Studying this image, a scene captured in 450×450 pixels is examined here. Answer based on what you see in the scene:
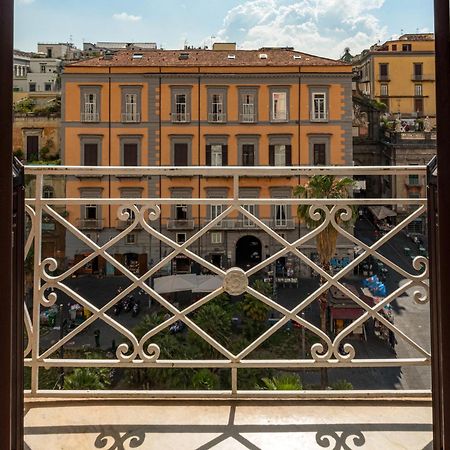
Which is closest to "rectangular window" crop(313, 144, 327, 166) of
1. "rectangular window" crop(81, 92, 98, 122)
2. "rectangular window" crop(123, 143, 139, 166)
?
"rectangular window" crop(123, 143, 139, 166)

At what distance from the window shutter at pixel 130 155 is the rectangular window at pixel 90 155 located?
2.99ft

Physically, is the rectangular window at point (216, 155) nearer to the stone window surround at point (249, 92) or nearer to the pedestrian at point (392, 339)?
the stone window surround at point (249, 92)

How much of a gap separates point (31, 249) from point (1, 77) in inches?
38.1

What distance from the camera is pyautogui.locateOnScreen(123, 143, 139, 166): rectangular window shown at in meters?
16.5

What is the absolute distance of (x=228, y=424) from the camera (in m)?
1.39

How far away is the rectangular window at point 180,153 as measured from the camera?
60.2ft

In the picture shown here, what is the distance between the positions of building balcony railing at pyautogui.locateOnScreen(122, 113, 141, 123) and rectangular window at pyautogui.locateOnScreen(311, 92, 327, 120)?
6.39m

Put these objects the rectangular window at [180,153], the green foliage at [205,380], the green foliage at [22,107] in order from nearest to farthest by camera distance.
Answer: the green foliage at [22,107]
the green foliage at [205,380]
the rectangular window at [180,153]

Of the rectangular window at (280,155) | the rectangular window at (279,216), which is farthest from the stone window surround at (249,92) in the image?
the rectangular window at (279,216)

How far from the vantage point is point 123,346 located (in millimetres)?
1519

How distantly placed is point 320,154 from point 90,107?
831 cm

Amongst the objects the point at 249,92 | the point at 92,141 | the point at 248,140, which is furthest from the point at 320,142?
the point at 92,141

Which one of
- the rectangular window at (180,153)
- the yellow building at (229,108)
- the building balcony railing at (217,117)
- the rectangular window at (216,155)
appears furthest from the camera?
the building balcony railing at (217,117)

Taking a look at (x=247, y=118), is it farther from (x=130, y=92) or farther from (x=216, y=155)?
(x=130, y=92)
